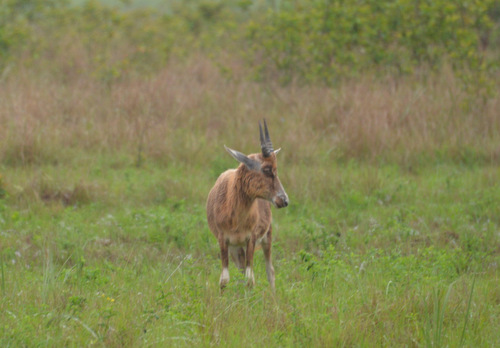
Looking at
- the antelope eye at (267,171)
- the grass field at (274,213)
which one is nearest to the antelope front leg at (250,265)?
the grass field at (274,213)

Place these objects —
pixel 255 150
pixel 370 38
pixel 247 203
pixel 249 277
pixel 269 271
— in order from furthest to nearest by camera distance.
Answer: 1. pixel 370 38
2. pixel 255 150
3. pixel 269 271
4. pixel 247 203
5. pixel 249 277

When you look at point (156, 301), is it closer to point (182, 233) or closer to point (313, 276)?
point (313, 276)

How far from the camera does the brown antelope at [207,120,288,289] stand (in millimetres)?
5887

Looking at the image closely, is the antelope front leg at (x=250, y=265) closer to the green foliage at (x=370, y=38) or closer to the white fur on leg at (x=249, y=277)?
the white fur on leg at (x=249, y=277)

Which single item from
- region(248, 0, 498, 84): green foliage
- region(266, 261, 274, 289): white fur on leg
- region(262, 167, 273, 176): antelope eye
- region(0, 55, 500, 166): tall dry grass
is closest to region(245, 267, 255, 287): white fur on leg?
region(266, 261, 274, 289): white fur on leg

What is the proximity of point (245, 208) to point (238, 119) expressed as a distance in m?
6.21

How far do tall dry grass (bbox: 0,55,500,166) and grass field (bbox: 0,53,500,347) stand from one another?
0.04m

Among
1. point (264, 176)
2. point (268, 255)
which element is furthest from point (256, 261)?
point (264, 176)

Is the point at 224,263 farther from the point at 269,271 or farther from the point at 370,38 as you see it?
the point at 370,38

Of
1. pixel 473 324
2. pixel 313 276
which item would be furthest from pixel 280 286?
pixel 473 324

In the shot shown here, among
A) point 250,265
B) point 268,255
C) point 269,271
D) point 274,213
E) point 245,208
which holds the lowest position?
point 274,213

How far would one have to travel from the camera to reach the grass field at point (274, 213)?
5129 millimetres

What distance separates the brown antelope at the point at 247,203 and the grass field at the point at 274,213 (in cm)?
37

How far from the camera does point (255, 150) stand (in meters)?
10.9
